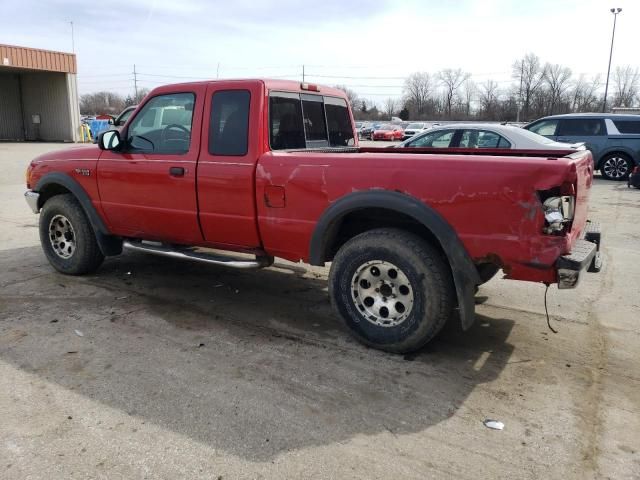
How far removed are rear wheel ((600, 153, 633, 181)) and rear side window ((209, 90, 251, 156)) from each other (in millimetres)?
14043

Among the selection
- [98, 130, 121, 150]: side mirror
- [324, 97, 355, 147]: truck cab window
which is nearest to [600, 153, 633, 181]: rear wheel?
[324, 97, 355, 147]: truck cab window

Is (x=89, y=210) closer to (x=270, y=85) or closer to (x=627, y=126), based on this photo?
(x=270, y=85)

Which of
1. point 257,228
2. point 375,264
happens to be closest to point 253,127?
point 257,228

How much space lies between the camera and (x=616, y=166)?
50.8 ft

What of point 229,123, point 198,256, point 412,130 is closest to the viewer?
point 229,123

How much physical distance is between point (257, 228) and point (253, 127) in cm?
82

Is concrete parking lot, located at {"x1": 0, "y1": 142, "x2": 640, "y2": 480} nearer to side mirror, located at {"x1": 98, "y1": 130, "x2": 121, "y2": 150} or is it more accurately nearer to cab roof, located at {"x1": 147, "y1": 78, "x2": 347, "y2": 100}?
side mirror, located at {"x1": 98, "y1": 130, "x2": 121, "y2": 150}

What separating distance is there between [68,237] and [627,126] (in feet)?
48.8

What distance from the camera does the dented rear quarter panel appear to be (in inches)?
131

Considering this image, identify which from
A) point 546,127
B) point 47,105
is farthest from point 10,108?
point 546,127

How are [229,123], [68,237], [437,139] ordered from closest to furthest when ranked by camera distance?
[229,123] < [68,237] < [437,139]

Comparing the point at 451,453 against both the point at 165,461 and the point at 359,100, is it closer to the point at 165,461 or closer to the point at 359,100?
the point at 165,461

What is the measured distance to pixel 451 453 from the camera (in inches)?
112

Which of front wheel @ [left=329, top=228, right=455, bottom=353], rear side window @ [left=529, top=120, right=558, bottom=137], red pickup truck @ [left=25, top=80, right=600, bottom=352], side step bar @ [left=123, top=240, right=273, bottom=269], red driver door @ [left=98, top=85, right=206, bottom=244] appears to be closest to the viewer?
red pickup truck @ [left=25, top=80, right=600, bottom=352]
